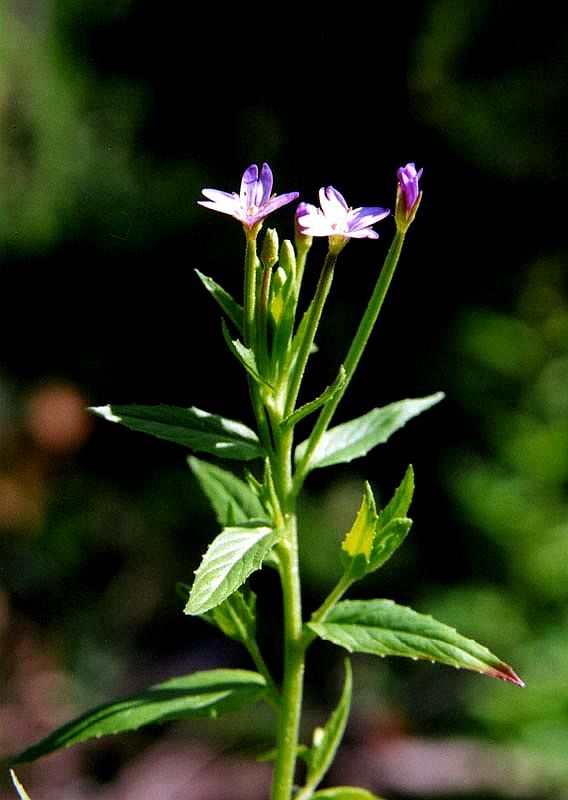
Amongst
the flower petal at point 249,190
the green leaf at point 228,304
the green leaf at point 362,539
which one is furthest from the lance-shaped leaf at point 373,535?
the flower petal at point 249,190

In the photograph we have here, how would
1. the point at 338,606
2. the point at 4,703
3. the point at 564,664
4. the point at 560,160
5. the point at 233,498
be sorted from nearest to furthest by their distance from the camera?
the point at 338,606 → the point at 233,498 → the point at 564,664 → the point at 4,703 → the point at 560,160

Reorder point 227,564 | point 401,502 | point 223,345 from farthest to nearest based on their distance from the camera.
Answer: point 223,345
point 401,502
point 227,564

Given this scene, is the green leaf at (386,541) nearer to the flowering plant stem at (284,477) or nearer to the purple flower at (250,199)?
the flowering plant stem at (284,477)

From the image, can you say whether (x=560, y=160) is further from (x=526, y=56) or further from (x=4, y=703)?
(x=4, y=703)

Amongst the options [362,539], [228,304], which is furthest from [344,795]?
[228,304]

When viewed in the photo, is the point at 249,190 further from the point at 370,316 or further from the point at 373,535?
the point at 373,535

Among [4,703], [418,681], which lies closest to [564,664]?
[418,681]

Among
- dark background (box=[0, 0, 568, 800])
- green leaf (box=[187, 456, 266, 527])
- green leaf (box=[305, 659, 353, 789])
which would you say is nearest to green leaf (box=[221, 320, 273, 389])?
green leaf (box=[187, 456, 266, 527])

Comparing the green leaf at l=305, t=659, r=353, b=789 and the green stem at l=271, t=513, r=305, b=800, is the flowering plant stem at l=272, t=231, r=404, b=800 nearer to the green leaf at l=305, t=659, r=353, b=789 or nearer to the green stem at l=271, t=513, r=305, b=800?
the green stem at l=271, t=513, r=305, b=800
